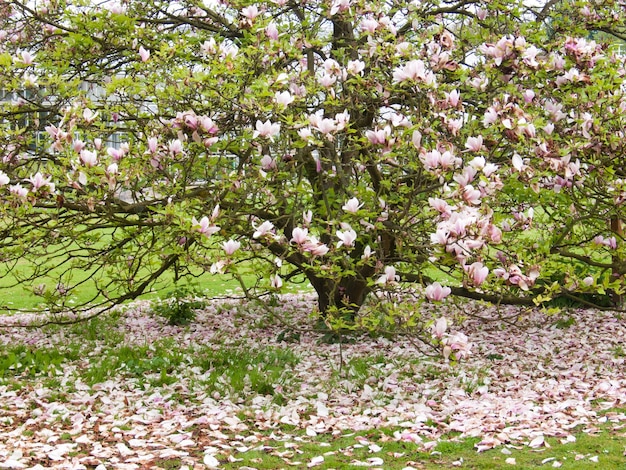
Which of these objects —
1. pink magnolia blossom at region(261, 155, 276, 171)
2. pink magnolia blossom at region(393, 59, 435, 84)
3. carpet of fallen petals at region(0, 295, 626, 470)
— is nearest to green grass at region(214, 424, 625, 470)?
carpet of fallen petals at region(0, 295, 626, 470)

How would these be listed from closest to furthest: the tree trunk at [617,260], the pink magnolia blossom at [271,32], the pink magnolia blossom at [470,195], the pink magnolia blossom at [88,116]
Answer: the pink magnolia blossom at [470,195] < the pink magnolia blossom at [88,116] < the pink magnolia blossom at [271,32] < the tree trunk at [617,260]

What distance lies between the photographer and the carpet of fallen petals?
16.0ft

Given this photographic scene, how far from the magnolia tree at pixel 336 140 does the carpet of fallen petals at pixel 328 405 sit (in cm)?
79

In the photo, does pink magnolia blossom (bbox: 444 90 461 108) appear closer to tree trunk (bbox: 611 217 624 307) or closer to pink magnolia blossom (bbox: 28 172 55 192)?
A: tree trunk (bbox: 611 217 624 307)

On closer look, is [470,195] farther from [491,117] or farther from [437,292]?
[491,117]

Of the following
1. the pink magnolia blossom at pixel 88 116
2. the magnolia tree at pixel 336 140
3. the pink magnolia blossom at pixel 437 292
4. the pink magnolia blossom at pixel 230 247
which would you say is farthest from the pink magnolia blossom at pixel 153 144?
the pink magnolia blossom at pixel 437 292

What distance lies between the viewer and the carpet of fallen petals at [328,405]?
4.88m

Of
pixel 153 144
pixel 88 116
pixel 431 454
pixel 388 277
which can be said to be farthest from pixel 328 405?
pixel 88 116

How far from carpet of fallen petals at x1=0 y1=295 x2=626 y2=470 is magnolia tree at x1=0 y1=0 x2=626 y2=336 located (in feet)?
2.58

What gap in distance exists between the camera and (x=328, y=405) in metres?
5.79

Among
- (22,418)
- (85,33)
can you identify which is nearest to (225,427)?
(22,418)

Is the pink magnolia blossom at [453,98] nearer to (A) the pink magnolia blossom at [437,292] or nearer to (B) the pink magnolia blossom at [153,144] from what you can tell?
(A) the pink magnolia blossom at [437,292]

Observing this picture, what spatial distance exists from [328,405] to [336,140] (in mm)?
2064

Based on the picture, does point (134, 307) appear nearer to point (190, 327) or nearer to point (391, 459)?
point (190, 327)
